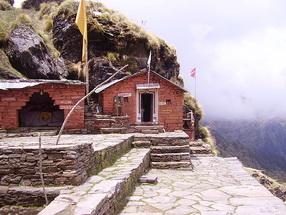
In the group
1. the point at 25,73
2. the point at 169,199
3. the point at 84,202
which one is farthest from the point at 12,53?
the point at 84,202

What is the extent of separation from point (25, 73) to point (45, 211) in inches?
747

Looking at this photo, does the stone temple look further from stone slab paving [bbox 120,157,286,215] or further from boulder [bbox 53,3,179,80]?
boulder [bbox 53,3,179,80]

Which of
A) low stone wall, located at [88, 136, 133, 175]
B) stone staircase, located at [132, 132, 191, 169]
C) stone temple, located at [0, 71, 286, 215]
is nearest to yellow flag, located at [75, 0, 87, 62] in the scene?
stone temple, located at [0, 71, 286, 215]

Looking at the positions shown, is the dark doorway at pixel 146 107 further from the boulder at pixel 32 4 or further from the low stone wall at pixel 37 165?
the boulder at pixel 32 4

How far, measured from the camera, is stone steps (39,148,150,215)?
4578mm

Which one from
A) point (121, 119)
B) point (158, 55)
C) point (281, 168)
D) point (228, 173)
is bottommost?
point (281, 168)

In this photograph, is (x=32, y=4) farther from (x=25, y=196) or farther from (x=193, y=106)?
(x=25, y=196)

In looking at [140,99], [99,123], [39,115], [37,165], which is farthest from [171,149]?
[140,99]

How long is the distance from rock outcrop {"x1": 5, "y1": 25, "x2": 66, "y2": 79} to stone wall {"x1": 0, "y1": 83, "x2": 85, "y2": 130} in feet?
21.4

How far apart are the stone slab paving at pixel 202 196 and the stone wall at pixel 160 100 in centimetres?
1113

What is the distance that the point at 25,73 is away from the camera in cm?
2234

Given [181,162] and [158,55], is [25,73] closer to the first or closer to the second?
[158,55]

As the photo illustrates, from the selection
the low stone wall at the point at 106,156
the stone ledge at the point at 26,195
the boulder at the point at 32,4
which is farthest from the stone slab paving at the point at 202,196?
the boulder at the point at 32,4

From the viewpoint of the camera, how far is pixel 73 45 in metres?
27.8
